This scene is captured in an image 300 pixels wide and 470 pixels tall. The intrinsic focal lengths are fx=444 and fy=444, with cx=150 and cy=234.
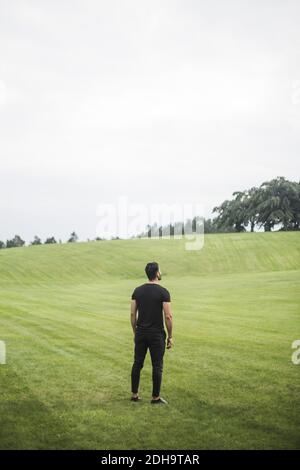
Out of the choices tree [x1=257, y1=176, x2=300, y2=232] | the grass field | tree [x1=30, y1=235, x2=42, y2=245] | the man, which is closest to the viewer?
the grass field

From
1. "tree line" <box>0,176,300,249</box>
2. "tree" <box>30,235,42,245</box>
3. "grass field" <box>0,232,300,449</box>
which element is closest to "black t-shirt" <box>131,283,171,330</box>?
"grass field" <box>0,232,300,449</box>

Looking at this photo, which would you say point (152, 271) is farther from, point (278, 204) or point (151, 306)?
point (278, 204)

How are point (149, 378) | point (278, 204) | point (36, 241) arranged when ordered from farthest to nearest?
point (36, 241)
point (278, 204)
point (149, 378)

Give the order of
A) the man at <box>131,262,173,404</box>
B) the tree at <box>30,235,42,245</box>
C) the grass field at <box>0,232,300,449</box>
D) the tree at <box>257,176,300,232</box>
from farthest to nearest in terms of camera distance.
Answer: the tree at <box>30,235,42,245</box>, the tree at <box>257,176,300,232</box>, the man at <box>131,262,173,404</box>, the grass field at <box>0,232,300,449</box>

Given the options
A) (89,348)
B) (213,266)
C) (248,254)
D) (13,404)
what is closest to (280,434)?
(13,404)

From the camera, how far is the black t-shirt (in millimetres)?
10070

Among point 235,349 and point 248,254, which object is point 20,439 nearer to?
point 235,349

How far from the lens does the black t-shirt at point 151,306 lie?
10.1 meters

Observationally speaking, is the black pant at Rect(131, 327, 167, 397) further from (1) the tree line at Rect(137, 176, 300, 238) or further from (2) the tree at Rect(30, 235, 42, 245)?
(2) the tree at Rect(30, 235, 42, 245)

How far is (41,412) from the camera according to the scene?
31.0 feet

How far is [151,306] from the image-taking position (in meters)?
10.1

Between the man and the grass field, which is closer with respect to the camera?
the grass field

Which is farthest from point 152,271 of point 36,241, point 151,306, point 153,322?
point 36,241
